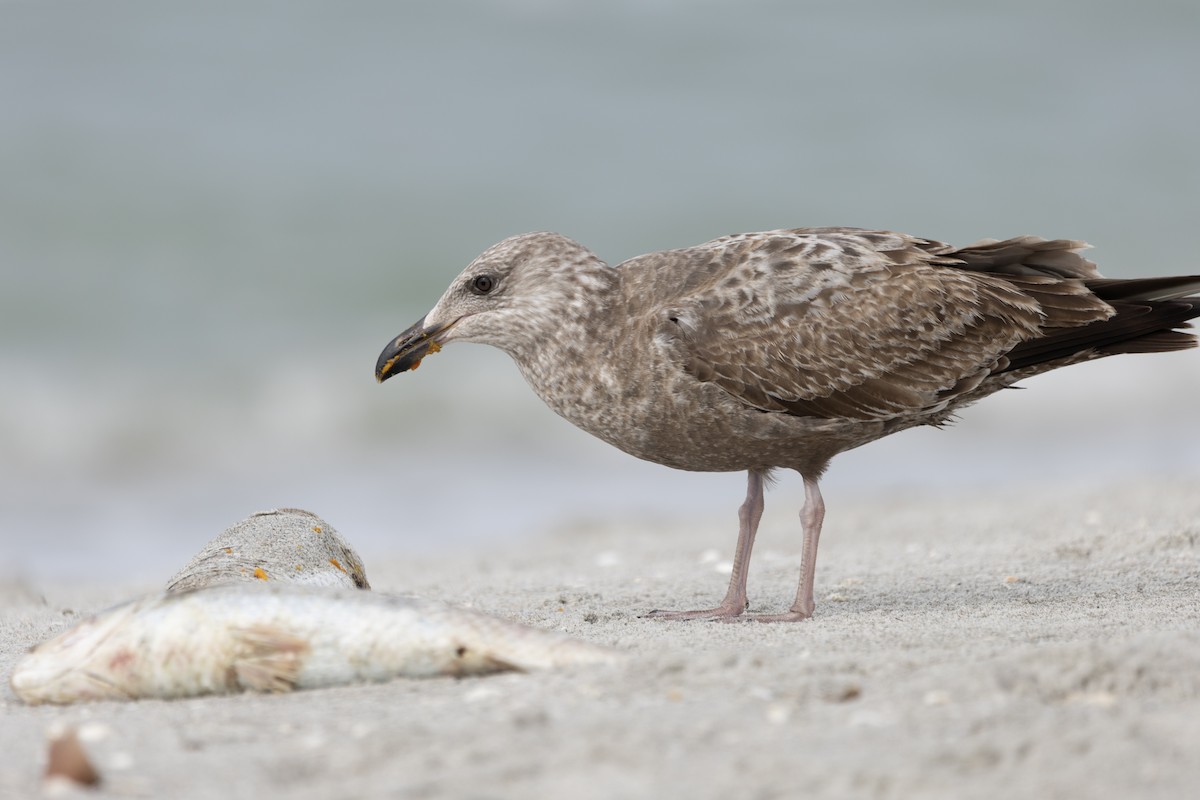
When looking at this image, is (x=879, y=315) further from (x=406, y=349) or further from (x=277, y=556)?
(x=277, y=556)

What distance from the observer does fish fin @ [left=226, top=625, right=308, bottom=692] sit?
375cm

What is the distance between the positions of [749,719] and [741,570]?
2185 mm

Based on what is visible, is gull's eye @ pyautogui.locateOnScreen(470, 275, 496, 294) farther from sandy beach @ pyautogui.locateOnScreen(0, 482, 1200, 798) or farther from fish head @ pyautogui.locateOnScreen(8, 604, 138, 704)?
fish head @ pyautogui.locateOnScreen(8, 604, 138, 704)

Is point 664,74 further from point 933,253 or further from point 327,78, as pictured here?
point 933,253

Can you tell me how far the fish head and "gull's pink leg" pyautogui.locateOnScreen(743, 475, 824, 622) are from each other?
2267 mm

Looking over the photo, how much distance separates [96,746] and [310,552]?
5.87 feet

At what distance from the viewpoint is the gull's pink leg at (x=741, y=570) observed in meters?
5.27

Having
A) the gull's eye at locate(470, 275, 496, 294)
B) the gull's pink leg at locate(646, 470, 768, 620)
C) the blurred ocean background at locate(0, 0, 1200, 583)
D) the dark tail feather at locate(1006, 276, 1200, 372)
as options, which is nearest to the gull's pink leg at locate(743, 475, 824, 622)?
the gull's pink leg at locate(646, 470, 768, 620)

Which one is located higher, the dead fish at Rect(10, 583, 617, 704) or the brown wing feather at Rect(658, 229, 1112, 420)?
the brown wing feather at Rect(658, 229, 1112, 420)

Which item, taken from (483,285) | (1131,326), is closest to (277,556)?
(483,285)

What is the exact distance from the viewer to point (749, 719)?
3193 mm

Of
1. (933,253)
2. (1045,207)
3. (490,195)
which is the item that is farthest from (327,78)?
(933,253)

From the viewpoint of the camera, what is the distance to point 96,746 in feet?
10.7

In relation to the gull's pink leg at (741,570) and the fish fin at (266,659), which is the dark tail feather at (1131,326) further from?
the fish fin at (266,659)
